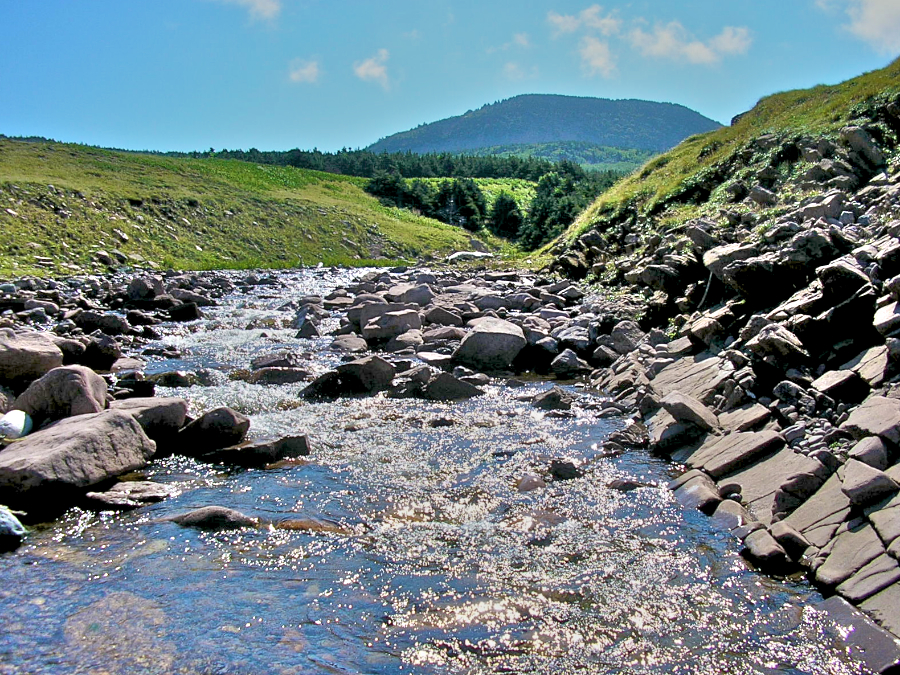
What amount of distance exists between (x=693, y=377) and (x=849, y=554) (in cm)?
735

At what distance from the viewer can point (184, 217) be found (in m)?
58.8

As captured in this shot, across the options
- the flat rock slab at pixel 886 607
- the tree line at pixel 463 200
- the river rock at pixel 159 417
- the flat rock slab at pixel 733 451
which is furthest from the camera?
the tree line at pixel 463 200

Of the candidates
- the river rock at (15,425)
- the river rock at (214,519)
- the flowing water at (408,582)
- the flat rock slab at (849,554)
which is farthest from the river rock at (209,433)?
the flat rock slab at (849,554)

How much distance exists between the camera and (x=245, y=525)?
962 centimetres

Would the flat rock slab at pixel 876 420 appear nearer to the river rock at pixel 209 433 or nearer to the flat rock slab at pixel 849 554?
the flat rock slab at pixel 849 554

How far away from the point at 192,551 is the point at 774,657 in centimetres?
733

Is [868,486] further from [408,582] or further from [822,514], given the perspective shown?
[408,582]

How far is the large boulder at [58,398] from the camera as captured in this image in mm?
12211

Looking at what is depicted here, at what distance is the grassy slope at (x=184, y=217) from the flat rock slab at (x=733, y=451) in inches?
1518

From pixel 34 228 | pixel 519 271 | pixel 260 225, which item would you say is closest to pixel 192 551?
pixel 519 271

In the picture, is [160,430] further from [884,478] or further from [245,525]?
[884,478]

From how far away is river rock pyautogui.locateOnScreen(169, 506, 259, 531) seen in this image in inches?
373

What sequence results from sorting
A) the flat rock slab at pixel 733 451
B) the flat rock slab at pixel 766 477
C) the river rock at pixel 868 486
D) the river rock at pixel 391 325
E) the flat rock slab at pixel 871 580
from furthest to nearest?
the river rock at pixel 391 325 → the flat rock slab at pixel 733 451 → the flat rock slab at pixel 766 477 → the river rock at pixel 868 486 → the flat rock slab at pixel 871 580

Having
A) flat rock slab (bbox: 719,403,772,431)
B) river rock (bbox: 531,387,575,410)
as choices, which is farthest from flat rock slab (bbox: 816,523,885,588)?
river rock (bbox: 531,387,575,410)
